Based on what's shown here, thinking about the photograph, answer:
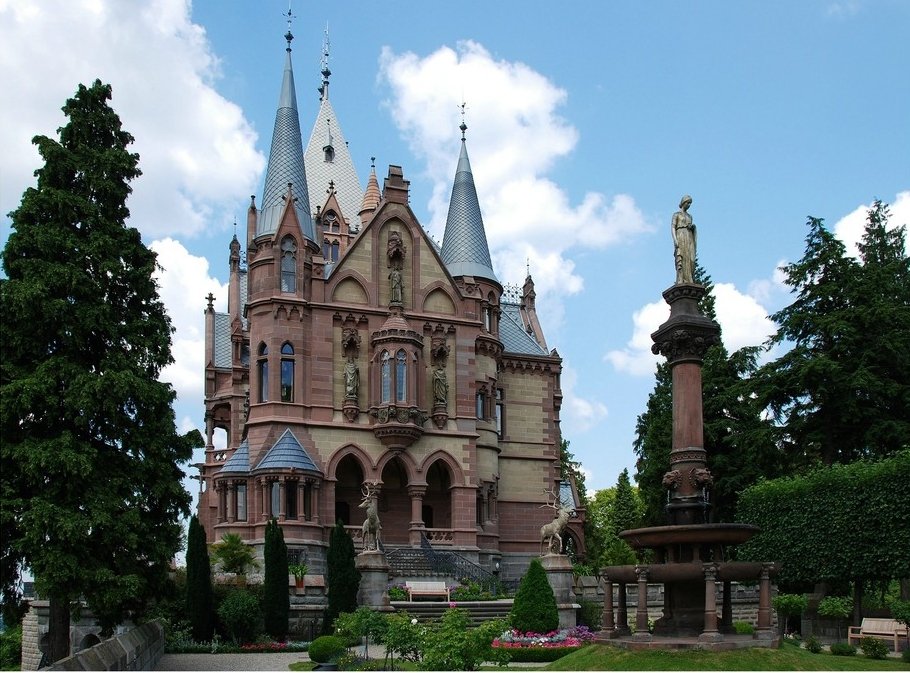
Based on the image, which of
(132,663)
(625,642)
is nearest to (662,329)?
(625,642)

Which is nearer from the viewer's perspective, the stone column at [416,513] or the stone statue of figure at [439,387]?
the stone column at [416,513]

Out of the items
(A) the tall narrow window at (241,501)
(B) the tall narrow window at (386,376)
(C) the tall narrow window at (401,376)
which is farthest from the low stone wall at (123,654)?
(C) the tall narrow window at (401,376)

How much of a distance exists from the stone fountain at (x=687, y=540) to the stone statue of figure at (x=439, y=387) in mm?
25592

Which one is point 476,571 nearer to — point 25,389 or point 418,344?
point 418,344

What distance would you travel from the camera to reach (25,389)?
Answer: 23656mm

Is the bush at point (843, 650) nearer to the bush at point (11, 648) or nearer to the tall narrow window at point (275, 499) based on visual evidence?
the tall narrow window at point (275, 499)

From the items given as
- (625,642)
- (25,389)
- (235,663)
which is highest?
(25,389)

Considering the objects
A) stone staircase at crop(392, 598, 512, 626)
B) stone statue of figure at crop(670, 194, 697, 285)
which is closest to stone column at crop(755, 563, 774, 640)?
stone statue of figure at crop(670, 194, 697, 285)

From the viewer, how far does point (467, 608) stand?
3772 centimetres

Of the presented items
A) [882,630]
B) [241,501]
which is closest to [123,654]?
[882,630]

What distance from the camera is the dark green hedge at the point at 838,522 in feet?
110

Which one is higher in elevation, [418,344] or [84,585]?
[418,344]

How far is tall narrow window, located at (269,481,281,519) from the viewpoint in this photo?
4353cm

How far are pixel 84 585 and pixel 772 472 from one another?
35139 millimetres
